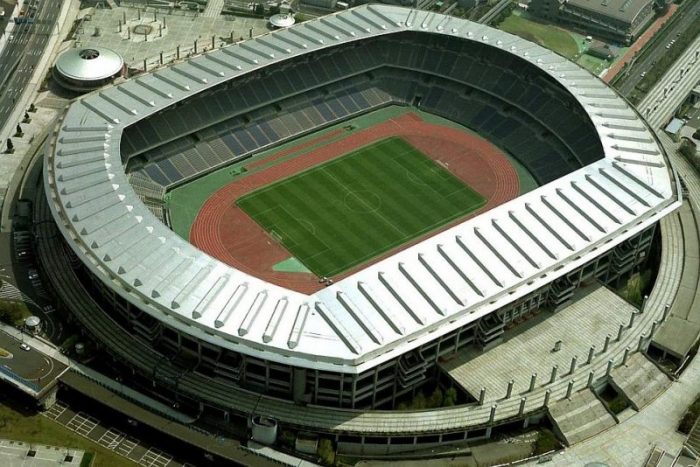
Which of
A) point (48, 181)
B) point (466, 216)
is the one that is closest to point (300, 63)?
point (466, 216)

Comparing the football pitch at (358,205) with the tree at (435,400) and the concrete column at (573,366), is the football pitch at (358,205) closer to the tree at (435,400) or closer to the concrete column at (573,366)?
the tree at (435,400)

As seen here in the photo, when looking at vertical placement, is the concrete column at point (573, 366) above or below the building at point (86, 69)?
above

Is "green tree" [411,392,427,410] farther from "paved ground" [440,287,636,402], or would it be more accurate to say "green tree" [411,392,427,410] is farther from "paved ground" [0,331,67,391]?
"paved ground" [0,331,67,391]

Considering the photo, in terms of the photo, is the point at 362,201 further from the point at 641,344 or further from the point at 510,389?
the point at 641,344

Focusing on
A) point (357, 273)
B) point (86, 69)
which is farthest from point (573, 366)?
point (86, 69)

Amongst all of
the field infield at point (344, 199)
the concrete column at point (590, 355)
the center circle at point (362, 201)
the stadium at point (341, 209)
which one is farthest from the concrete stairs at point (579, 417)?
the center circle at point (362, 201)

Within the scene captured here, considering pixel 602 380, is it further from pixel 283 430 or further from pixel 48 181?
pixel 48 181
